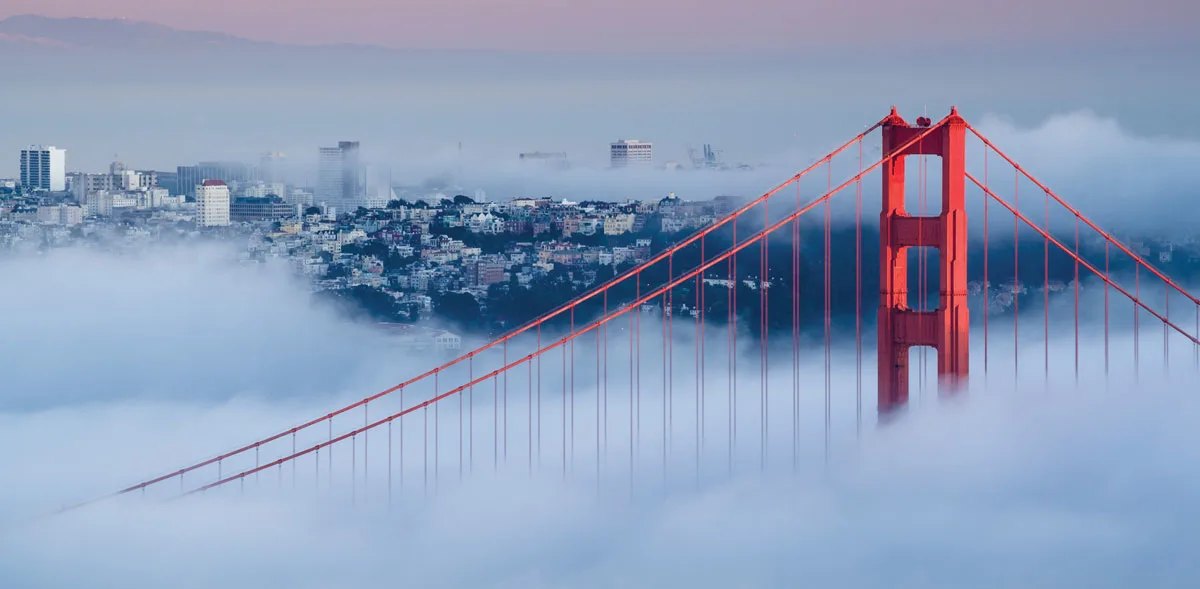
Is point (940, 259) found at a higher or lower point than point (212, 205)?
lower

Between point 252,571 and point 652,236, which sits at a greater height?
point 652,236

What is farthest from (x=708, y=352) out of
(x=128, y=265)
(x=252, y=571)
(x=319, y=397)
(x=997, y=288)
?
(x=128, y=265)

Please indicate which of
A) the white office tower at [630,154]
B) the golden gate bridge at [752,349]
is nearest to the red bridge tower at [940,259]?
the golden gate bridge at [752,349]

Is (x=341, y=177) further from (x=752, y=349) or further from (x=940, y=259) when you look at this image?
(x=940, y=259)

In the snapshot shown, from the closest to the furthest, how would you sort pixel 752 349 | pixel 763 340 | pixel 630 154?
pixel 763 340 < pixel 752 349 < pixel 630 154

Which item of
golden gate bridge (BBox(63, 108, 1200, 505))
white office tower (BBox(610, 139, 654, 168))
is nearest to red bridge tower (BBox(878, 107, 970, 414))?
golden gate bridge (BBox(63, 108, 1200, 505))

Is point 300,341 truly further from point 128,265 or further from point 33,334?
point 128,265

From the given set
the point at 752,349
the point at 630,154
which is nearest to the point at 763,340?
the point at 752,349
